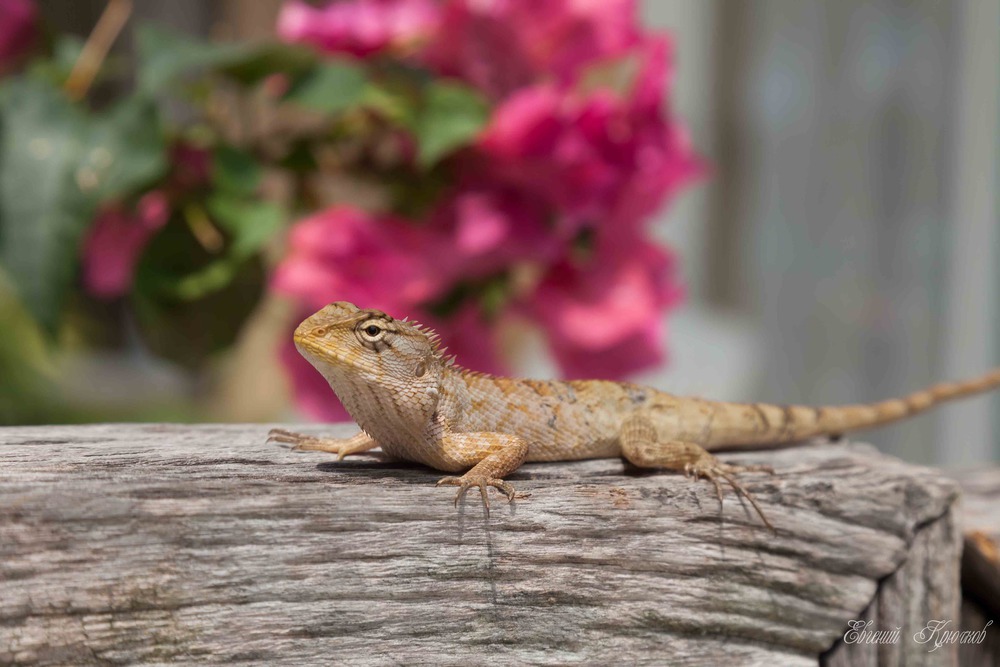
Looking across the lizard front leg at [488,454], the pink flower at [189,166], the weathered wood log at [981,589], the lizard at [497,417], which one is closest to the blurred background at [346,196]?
the pink flower at [189,166]

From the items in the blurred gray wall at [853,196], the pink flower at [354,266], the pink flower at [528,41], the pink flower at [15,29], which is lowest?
the pink flower at [354,266]

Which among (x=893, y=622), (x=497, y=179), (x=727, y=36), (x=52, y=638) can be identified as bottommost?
(x=52, y=638)

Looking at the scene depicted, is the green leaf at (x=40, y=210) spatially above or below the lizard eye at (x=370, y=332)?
above

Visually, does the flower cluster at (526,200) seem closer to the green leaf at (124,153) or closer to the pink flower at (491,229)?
the pink flower at (491,229)

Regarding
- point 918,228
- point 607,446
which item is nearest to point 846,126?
point 918,228

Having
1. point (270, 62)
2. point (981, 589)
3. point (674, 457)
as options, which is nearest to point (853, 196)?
point (981, 589)

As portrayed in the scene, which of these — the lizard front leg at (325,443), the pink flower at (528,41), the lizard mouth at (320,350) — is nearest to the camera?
the lizard mouth at (320,350)

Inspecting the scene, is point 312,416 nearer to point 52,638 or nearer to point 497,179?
point 497,179
